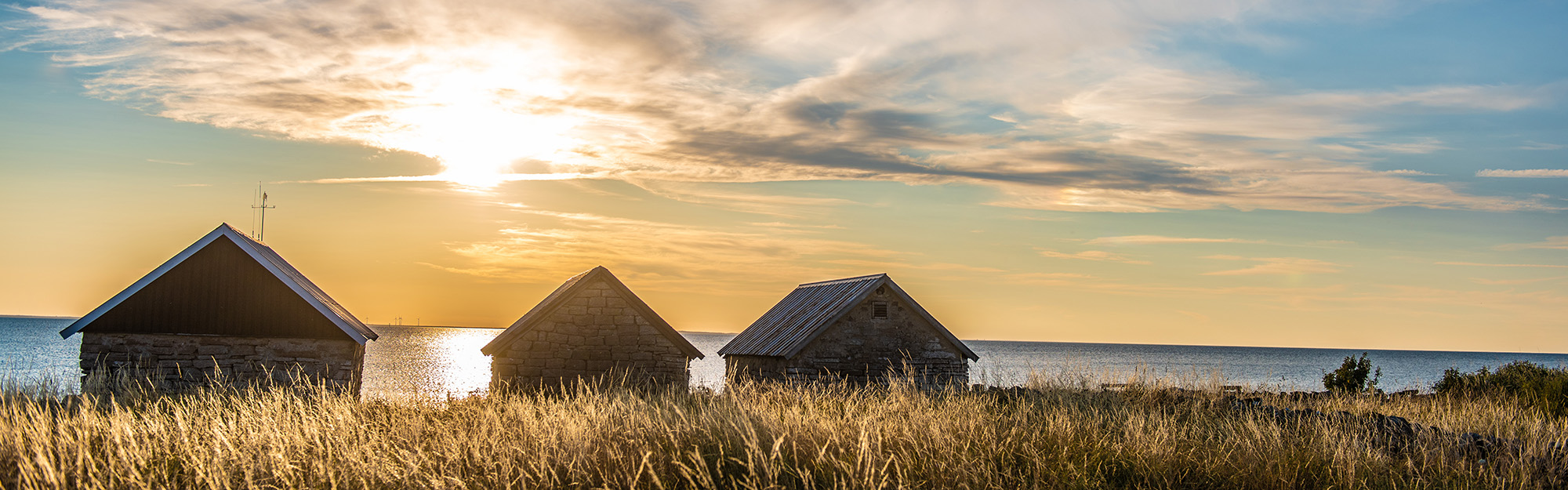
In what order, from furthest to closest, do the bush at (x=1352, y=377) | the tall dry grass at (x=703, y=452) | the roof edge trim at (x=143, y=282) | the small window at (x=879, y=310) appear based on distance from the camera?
the bush at (x=1352, y=377), the small window at (x=879, y=310), the roof edge trim at (x=143, y=282), the tall dry grass at (x=703, y=452)

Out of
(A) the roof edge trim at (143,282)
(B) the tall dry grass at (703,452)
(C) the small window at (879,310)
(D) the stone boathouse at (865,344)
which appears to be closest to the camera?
(B) the tall dry grass at (703,452)

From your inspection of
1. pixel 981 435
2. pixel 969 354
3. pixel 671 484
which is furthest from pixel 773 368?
pixel 671 484

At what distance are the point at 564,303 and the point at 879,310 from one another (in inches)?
321

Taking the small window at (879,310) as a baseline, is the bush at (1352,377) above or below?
below

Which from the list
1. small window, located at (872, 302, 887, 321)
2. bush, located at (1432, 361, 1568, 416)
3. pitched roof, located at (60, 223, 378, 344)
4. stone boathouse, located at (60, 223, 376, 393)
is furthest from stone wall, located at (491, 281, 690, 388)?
bush, located at (1432, 361, 1568, 416)

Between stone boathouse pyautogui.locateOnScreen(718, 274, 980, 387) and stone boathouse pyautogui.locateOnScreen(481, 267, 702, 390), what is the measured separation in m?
3.12

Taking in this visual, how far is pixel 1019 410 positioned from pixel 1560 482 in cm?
630

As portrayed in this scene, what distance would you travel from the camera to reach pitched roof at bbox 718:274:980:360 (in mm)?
23688

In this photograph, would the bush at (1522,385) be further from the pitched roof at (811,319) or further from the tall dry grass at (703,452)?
the pitched roof at (811,319)

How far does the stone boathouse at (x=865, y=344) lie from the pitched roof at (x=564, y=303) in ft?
10.1

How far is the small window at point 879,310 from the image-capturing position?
2427 cm

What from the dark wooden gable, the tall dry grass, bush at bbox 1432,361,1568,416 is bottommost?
the tall dry grass

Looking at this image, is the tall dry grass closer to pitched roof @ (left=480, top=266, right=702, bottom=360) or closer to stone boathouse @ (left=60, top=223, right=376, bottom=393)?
pitched roof @ (left=480, top=266, right=702, bottom=360)

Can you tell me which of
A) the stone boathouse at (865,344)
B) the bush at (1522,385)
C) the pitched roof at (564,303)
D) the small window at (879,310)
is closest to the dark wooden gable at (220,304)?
the pitched roof at (564,303)
